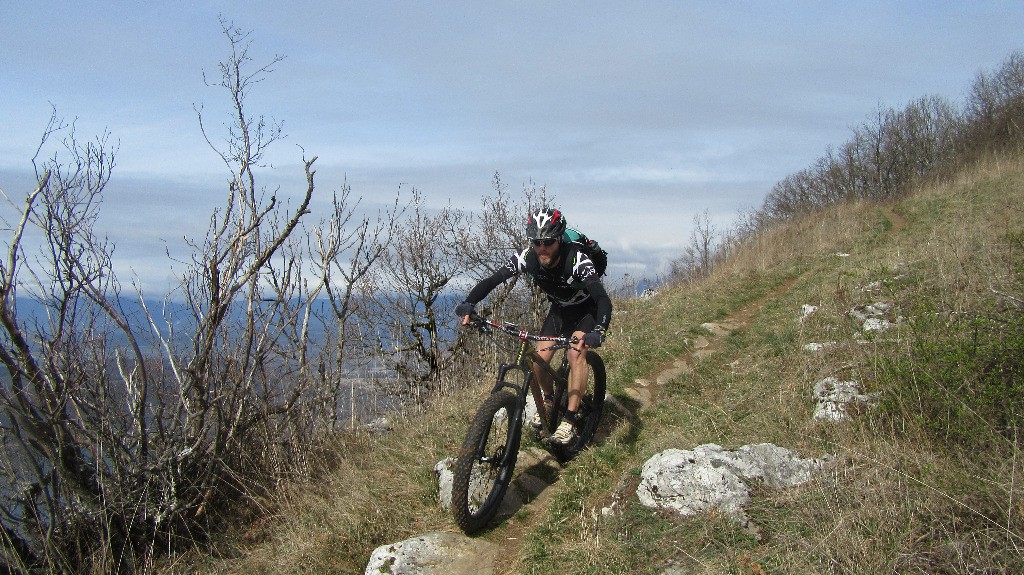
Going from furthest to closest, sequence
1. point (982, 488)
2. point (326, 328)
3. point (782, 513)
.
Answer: point (326, 328)
point (782, 513)
point (982, 488)

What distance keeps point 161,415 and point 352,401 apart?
85.5 inches

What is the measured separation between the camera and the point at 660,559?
149 inches

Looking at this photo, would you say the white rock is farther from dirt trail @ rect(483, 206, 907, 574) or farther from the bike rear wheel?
the bike rear wheel

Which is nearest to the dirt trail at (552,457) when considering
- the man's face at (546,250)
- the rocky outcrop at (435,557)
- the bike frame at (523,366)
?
the rocky outcrop at (435,557)

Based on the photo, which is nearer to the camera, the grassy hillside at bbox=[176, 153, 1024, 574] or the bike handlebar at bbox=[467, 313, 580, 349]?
the grassy hillside at bbox=[176, 153, 1024, 574]

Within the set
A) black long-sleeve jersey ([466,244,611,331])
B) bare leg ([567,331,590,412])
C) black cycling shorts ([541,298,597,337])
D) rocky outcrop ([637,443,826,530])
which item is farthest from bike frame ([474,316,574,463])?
rocky outcrop ([637,443,826,530])

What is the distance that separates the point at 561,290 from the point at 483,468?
184 cm

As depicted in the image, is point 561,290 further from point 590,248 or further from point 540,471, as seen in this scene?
point 540,471

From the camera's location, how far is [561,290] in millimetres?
5836

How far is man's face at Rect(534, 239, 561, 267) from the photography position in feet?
17.3

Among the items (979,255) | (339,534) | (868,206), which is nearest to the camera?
(339,534)

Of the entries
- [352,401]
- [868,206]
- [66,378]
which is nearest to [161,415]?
[66,378]

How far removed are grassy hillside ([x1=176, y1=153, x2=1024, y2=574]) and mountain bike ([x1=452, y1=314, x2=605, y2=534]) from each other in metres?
0.26

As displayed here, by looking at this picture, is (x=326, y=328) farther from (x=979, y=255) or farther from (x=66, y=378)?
(x=979, y=255)
